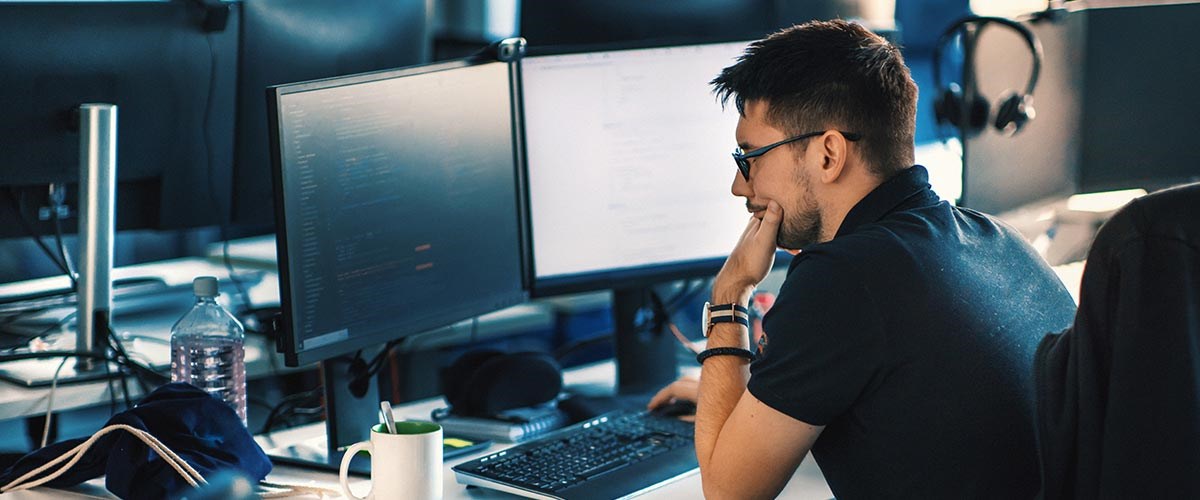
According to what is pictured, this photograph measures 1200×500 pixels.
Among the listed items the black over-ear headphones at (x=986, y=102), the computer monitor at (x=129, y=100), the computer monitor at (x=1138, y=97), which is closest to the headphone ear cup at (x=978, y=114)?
the black over-ear headphones at (x=986, y=102)

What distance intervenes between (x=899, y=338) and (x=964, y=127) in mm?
1141

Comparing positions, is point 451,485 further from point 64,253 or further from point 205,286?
point 64,253

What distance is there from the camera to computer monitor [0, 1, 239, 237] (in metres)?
1.65

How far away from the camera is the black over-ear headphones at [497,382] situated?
5.63 feet

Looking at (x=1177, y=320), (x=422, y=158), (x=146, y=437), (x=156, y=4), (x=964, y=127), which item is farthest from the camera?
(x=964, y=127)

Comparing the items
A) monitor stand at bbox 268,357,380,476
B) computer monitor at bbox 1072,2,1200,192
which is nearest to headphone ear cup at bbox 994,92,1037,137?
computer monitor at bbox 1072,2,1200,192

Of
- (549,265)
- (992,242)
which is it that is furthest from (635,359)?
(992,242)

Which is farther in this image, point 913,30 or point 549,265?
point 913,30

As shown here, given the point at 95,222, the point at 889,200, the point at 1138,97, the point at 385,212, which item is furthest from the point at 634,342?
the point at 1138,97

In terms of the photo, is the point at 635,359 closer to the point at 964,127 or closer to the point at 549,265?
the point at 549,265

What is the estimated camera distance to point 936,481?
1.24 metres

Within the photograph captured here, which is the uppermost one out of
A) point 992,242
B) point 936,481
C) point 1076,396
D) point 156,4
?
point 156,4

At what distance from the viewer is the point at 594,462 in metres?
1.48

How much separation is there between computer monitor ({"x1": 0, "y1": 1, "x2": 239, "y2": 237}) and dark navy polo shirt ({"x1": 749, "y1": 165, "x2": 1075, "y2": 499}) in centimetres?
96
